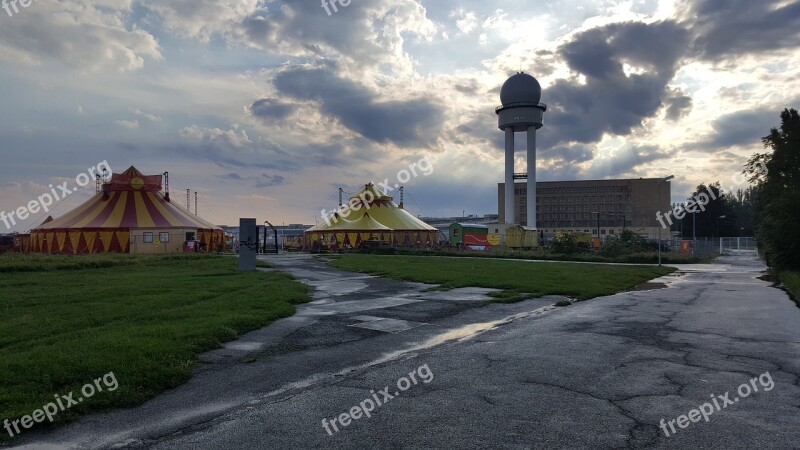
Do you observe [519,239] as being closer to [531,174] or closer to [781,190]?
[531,174]

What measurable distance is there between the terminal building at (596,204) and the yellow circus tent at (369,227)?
66991 mm

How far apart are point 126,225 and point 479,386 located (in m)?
42.8

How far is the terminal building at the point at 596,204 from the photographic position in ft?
415

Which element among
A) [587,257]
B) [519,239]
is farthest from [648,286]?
[519,239]

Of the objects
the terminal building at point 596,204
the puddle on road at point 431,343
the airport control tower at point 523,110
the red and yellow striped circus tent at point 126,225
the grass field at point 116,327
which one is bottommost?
the puddle on road at point 431,343

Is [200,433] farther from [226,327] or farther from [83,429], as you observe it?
[226,327]

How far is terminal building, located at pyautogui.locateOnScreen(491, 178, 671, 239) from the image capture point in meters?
127

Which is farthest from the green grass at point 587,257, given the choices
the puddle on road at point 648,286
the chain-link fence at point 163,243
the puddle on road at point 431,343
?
the puddle on road at point 431,343

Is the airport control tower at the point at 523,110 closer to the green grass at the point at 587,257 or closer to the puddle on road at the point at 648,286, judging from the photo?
the green grass at the point at 587,257

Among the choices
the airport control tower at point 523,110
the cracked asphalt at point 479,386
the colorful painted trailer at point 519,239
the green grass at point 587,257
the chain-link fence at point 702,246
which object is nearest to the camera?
the cracked asphalt at point 479,386

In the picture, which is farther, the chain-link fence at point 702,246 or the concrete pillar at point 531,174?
the concrete pillar at point 531,174

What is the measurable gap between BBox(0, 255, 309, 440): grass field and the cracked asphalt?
14.4 inches

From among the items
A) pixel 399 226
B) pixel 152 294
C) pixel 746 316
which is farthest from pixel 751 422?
pixel 399 226

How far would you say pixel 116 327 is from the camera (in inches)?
358
